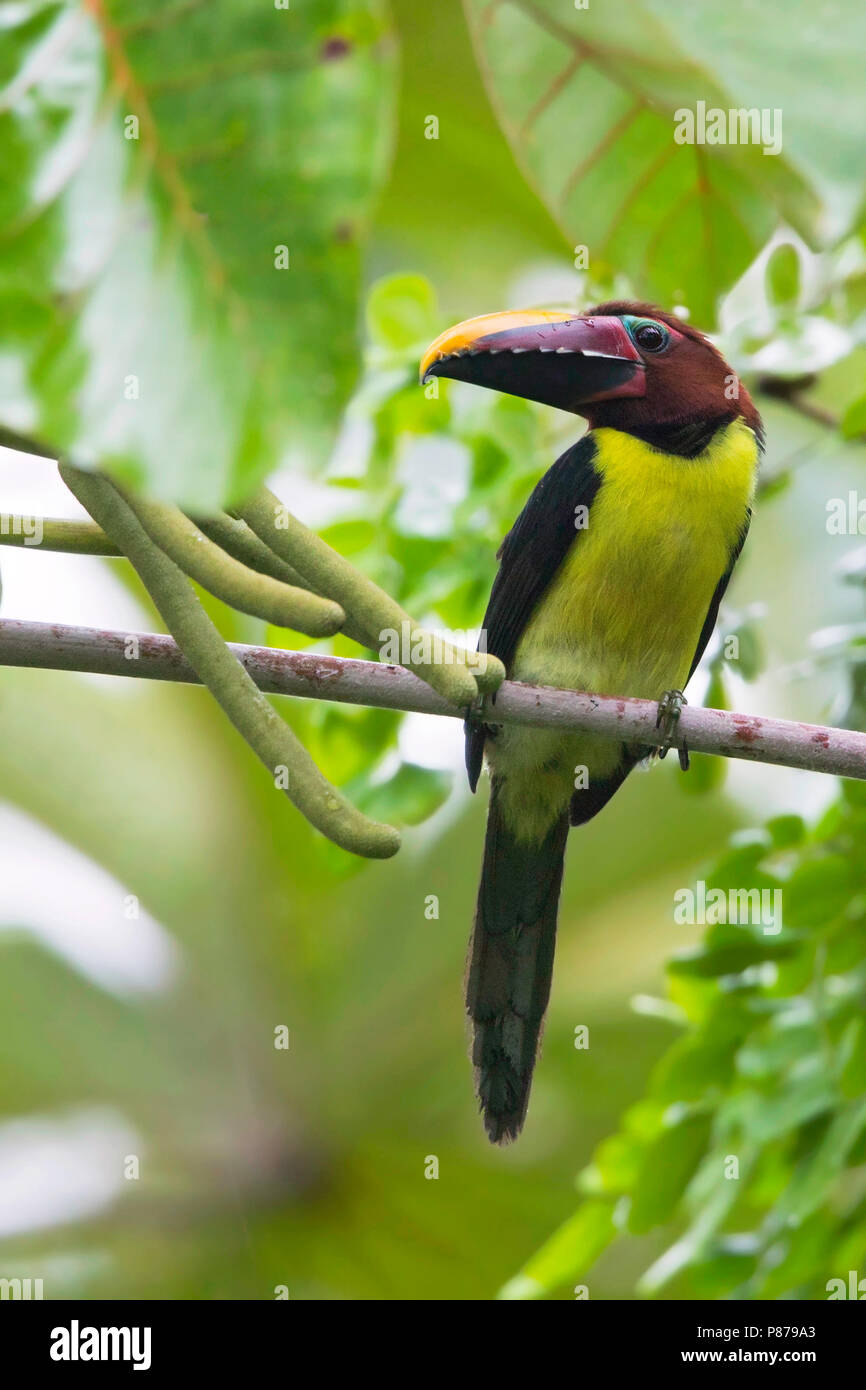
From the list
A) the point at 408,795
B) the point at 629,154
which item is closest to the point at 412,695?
the point at 629,154

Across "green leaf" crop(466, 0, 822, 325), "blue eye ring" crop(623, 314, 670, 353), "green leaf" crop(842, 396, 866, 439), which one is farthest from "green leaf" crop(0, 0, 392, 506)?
"blue eye ring" crop(623, 314, 670, 353)

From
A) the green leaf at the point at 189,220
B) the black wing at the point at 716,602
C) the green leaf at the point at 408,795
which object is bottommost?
the green leaf at the point at 189,220

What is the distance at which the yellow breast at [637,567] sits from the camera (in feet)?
9.11

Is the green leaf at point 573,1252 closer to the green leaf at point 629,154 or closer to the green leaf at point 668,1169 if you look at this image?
the green leaf at point 668,1169

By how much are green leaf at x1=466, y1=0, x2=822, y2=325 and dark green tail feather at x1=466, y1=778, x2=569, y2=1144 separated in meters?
1.61

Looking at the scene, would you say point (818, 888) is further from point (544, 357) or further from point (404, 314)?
point (404, 314)

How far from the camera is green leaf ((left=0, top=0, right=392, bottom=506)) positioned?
0.58 metres

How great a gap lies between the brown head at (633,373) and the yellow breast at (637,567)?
0.05 m

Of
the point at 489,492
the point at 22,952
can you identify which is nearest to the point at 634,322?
the point at 489,492

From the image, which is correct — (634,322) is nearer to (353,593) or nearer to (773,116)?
(353,593)

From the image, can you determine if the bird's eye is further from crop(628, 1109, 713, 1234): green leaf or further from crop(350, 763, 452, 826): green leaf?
crop(628, 1109, 713, 1234): green leaf

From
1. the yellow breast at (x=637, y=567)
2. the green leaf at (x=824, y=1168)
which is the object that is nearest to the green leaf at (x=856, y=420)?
the yellow breast at (x=637, y=567)

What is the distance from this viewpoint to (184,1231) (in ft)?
20.2

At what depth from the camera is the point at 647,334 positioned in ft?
9.30
